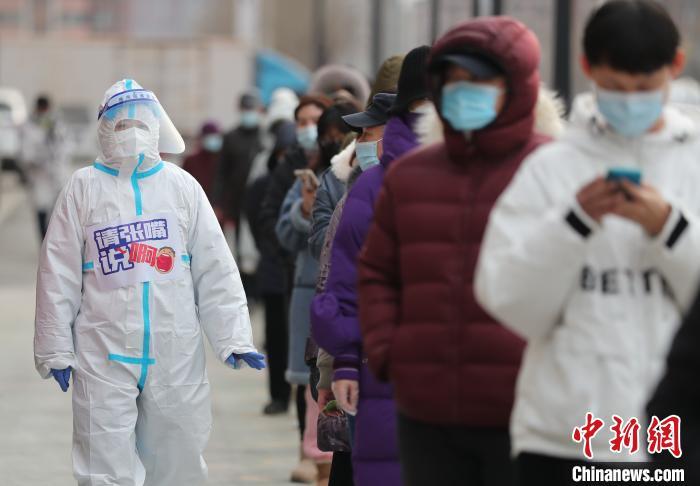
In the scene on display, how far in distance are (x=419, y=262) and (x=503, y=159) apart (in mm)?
339

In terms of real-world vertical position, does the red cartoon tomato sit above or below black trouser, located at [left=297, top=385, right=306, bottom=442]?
above

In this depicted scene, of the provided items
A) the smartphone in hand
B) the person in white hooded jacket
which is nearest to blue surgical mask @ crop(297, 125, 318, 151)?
the smartphone in hand

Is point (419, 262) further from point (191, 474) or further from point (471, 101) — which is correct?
point (191, 474)

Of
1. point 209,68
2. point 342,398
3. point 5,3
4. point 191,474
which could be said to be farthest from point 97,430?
point 5,3

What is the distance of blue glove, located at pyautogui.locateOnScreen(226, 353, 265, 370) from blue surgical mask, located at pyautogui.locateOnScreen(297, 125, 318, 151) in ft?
9.48

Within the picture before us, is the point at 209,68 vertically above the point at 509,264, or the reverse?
the point at 509,264

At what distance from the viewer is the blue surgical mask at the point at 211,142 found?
19.1m

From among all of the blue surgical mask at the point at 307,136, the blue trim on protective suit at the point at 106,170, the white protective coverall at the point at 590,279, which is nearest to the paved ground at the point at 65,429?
the blue surgical mask at the point at 307,136

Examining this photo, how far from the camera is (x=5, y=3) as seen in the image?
80.0 m

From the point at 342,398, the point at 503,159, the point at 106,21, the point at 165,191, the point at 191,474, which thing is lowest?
the point at 106,21

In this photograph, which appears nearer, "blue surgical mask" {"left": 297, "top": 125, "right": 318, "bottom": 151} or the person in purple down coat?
the person in purple down coat

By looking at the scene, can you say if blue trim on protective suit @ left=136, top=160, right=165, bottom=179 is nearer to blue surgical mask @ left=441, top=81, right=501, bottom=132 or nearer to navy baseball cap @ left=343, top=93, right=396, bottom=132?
navy baseball cap @ left=343, top=93, right=396, bottom=132

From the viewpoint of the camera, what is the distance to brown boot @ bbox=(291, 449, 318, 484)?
905cm

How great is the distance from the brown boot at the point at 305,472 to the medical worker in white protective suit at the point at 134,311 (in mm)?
2217
